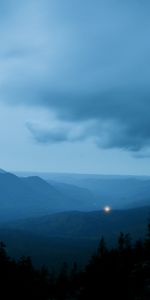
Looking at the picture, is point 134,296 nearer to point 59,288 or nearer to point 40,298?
point 40,298

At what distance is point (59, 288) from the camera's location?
87.3 metres

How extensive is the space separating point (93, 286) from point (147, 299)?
7679 mm

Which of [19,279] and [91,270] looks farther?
[19,279]

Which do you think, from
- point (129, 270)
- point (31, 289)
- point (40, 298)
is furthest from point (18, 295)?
point (129, 270)

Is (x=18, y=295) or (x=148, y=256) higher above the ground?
(x=148, y=256)

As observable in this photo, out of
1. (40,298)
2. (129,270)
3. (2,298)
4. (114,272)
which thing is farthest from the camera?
(40,298)

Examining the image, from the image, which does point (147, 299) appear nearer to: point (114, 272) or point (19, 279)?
point (114, 272)

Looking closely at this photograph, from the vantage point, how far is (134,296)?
46.9 meters

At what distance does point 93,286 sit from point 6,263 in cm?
1915

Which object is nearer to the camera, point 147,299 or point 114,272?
point 147,299

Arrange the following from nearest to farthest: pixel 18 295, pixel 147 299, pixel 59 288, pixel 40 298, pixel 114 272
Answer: pixel 147 299, pixel 114 272, pixel 18 295, pixel 40 298, pixel 59 288

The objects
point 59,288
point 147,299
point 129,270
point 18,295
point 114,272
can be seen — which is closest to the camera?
point 147,299

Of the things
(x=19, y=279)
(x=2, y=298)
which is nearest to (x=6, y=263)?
(x=19, y=279)

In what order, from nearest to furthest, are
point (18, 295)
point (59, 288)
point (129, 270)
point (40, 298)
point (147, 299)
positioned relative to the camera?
point (147, 299) < point (18, 295) < point (129, 270) < point (40, 298) < point (59, 288)
